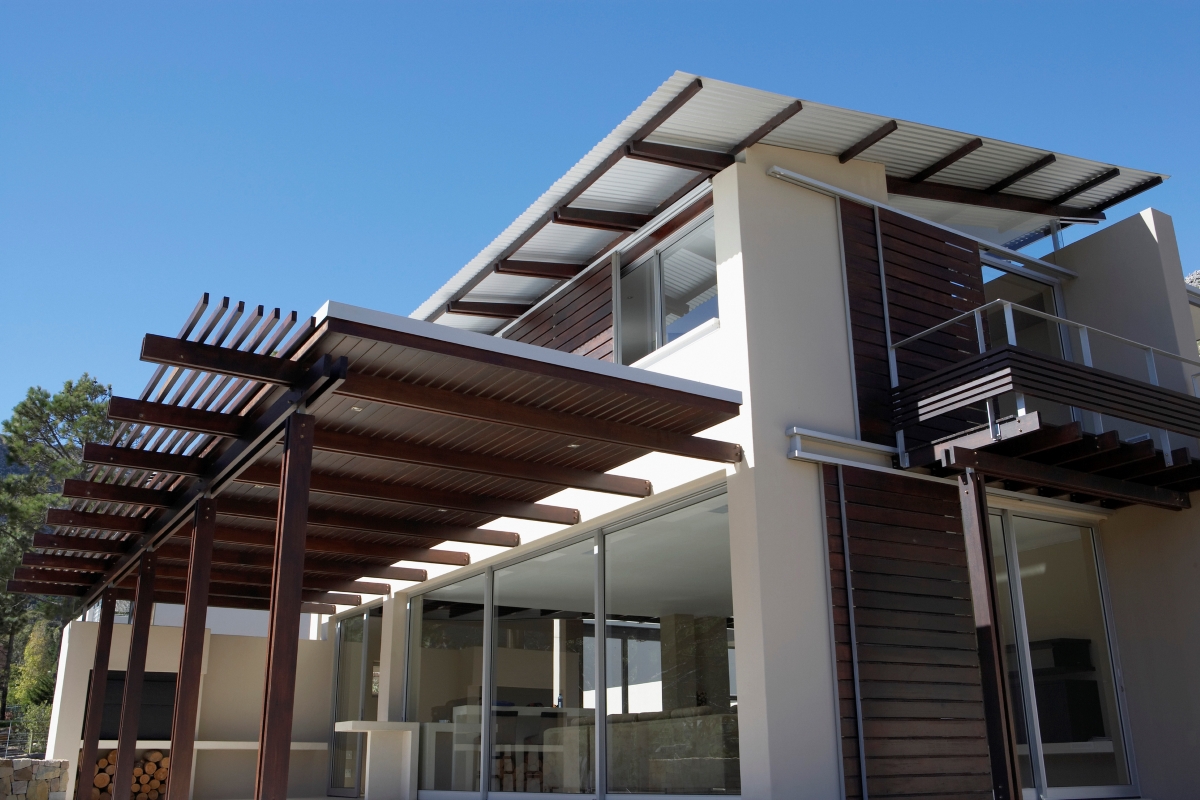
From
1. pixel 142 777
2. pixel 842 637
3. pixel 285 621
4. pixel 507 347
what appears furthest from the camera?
pixel 142 777

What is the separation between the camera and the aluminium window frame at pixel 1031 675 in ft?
26.7

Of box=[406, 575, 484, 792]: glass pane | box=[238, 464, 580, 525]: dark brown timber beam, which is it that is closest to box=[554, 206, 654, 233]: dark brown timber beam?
box=[238, 464, 580, 525]: dark brown timber beam

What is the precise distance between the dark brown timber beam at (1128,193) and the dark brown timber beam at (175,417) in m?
9.18

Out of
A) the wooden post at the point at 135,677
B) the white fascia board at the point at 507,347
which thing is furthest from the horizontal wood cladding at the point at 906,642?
the wooden post at the point at 135,677

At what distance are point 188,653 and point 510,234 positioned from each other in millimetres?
4861

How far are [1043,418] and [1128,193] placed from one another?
3942mm

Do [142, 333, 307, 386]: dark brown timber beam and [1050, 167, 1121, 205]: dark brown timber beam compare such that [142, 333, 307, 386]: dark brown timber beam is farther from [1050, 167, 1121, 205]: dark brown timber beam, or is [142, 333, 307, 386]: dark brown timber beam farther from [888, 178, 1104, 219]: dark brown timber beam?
[1050, 167, 1121, 205]: dark brown timber beam

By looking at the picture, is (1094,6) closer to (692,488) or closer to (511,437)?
(692,488)

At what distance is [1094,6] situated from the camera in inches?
592

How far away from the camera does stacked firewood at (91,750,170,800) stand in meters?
13.2

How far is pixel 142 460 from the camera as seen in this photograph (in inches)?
297

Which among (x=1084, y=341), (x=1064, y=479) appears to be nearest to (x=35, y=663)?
(x=1064, y=479)

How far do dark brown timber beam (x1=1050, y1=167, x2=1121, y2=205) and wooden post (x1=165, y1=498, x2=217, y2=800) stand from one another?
356 inches

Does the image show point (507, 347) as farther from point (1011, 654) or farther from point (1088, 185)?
point (1088, 185)
